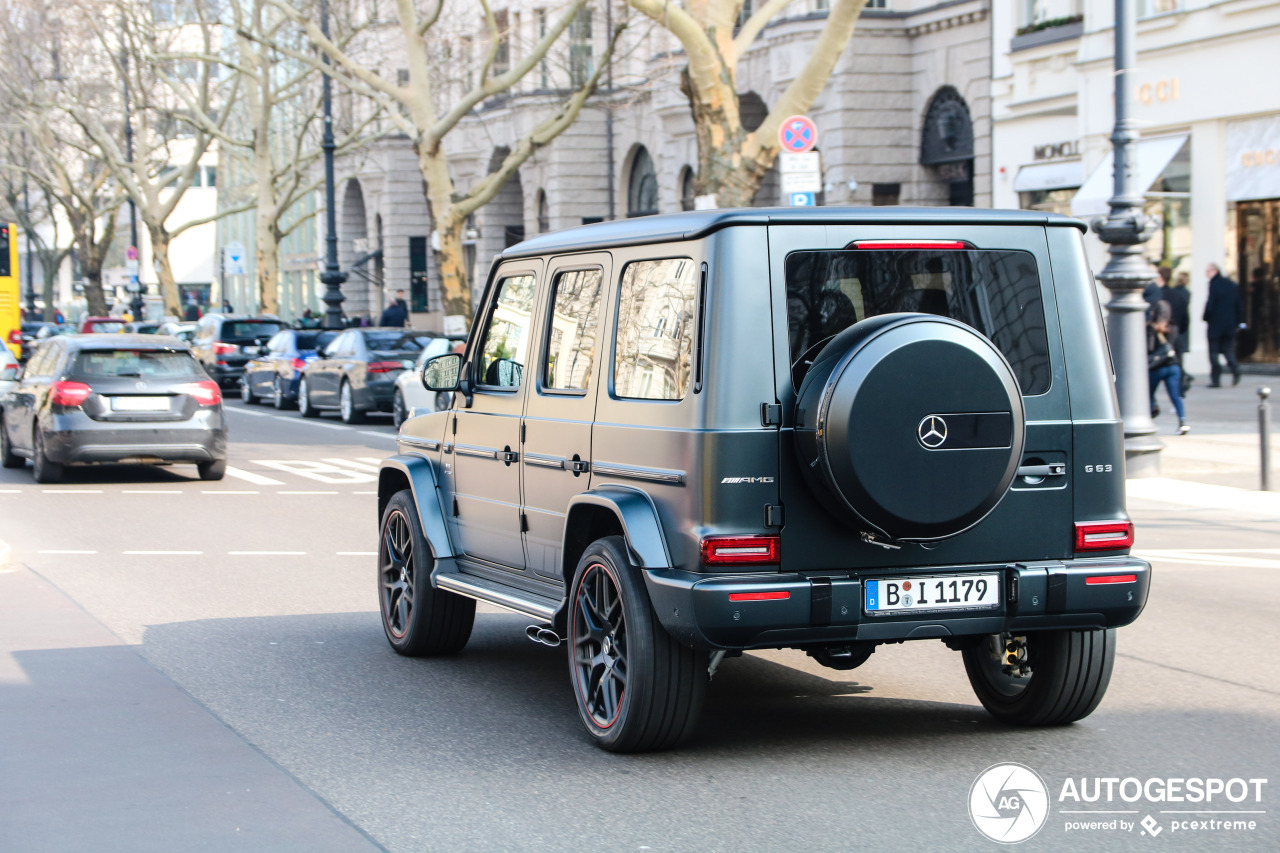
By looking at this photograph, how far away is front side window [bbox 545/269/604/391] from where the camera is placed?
6.55 metres

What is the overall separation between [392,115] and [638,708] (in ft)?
93.2

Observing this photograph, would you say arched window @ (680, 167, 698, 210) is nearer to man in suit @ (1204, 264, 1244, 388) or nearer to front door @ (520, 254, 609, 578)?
man in suit @ (1204, 264, 1244, 388)

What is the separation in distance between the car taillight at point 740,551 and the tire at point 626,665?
348 millimetres

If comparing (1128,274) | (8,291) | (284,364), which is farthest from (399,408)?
(8,291)

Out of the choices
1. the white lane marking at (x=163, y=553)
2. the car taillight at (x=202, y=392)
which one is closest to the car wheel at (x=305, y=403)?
the car taillight at (x=202, y=392)

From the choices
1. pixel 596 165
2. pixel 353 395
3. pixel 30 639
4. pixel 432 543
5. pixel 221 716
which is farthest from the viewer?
pixel 596 165

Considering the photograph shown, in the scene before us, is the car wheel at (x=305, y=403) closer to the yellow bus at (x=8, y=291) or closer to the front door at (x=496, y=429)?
the yellow bus at (x=8, y=291)

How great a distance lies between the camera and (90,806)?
217 inches

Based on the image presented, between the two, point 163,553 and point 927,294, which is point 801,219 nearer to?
point 927,294

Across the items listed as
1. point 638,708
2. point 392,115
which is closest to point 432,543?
point 638,708

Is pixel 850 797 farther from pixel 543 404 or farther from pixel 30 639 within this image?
pixel 30 639

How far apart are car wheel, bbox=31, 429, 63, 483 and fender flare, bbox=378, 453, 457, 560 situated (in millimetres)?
9712

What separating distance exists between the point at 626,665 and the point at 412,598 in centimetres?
225

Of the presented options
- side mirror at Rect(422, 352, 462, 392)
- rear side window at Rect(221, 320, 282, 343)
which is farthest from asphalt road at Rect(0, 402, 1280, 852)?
rear side window at Rect(221, 320, 282, 343)
